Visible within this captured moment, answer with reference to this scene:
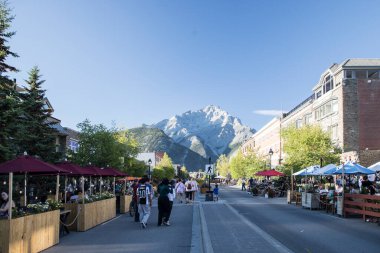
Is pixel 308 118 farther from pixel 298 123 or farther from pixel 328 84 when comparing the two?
pixel 328 84

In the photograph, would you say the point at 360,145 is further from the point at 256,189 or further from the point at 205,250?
the point at 205,250

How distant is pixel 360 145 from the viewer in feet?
182

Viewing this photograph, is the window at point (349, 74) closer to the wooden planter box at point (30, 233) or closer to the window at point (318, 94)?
the window at point (318, 94)

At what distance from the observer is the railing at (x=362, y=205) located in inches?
791

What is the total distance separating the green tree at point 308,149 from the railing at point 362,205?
2575 centimetres

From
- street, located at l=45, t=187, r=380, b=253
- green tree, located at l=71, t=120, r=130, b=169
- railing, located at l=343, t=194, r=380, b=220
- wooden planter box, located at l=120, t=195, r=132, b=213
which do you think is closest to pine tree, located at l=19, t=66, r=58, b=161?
wooden planter box, located at l=120, t=195, r=132, b=213

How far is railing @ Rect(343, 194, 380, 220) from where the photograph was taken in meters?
20.1

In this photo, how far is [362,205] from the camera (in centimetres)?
2141

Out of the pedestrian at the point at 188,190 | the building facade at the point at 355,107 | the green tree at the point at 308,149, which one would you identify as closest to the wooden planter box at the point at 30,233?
the pedestrian at the point at 188,190

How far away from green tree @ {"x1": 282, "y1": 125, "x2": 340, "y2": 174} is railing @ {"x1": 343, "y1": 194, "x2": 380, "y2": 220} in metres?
25.7

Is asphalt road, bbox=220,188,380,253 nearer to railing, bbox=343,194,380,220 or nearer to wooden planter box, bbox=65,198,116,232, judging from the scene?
railing, bbox=343,194,380,220

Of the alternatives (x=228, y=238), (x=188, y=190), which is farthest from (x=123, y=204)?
(x=228, y=238)

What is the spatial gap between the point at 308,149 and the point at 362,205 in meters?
30.0

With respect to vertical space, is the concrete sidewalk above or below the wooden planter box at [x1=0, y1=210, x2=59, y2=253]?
below
